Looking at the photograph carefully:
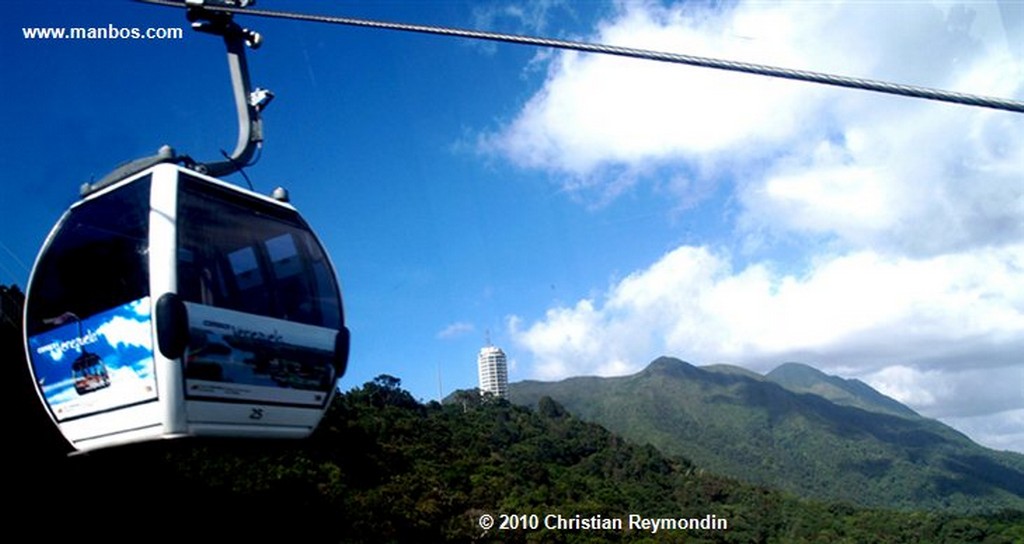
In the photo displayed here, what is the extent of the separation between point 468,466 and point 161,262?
3720 centimetres

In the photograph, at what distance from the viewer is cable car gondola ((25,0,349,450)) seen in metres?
3.42

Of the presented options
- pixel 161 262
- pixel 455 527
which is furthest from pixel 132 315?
pixel 455 527

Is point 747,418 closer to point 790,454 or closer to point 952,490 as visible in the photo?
point 790,454

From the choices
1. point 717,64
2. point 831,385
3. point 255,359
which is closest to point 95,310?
point 255,359

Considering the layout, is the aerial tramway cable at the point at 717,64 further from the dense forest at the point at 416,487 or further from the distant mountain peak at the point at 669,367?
the distant mountain peak at the point at 669,367

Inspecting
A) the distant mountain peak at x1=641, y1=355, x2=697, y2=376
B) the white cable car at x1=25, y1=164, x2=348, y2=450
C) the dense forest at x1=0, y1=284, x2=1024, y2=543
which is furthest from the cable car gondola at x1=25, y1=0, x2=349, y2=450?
the distant mountain peak at x1=641, y1=355, x2=697, y2=376

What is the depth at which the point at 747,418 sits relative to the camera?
98.3 metres

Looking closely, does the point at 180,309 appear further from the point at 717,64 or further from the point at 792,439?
the point at 792,439

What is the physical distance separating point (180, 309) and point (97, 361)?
0.65 metres

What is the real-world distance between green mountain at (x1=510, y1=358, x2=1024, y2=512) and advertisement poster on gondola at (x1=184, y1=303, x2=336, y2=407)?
63.1 meters

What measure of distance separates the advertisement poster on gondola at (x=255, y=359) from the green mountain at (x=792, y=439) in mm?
63119

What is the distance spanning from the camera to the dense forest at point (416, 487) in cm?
1459

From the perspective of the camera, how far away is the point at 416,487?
31.1m

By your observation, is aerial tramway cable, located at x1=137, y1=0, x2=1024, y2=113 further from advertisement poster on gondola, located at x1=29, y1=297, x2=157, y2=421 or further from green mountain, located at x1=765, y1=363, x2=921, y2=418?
green mountain, located at x1=765, y1=363, x2=921, y2=418
